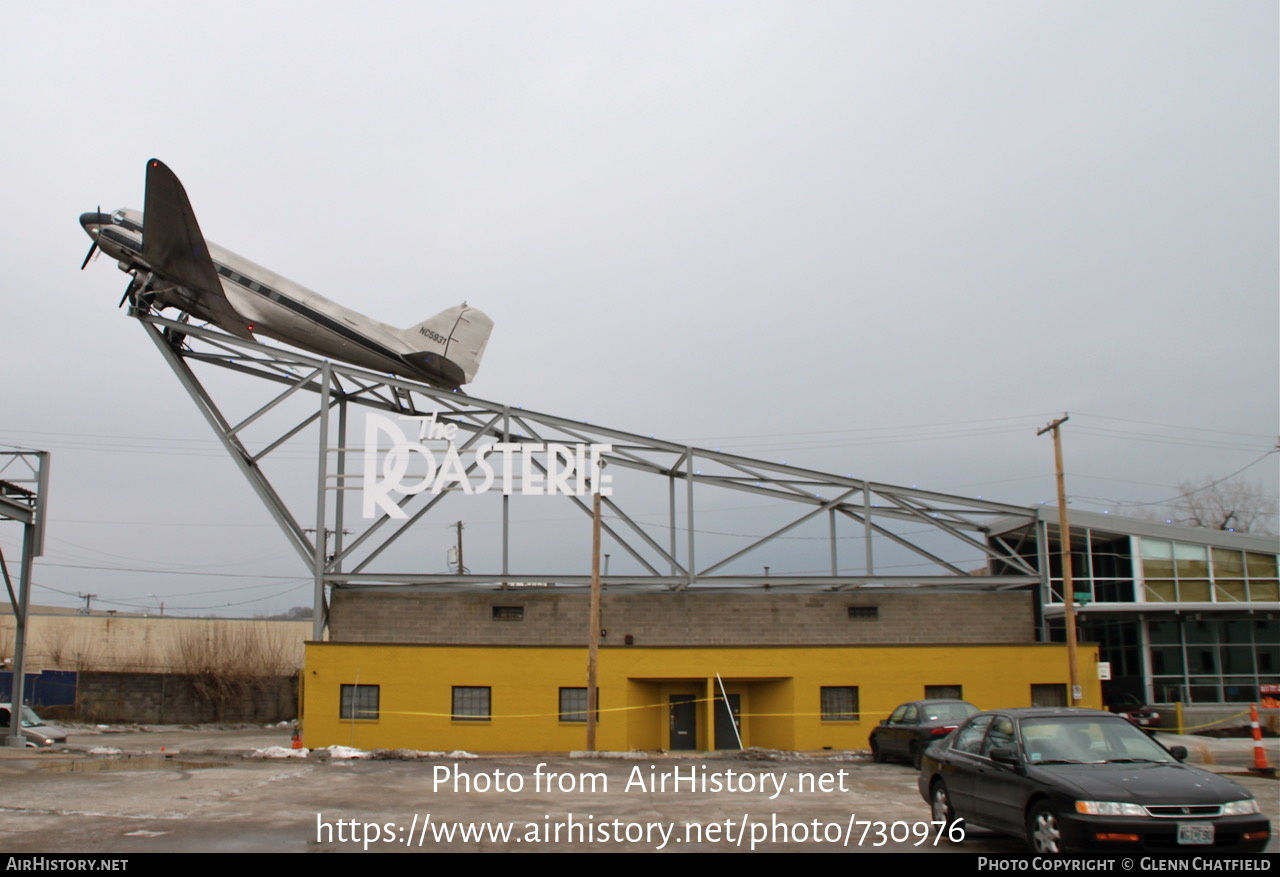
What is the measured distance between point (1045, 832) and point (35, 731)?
93.1ft

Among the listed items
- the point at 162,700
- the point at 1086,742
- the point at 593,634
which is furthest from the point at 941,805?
the point at 162,700

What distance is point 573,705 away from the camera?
28.4m

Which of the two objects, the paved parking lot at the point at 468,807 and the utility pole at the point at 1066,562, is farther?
the utility pole at the point at 1066,562

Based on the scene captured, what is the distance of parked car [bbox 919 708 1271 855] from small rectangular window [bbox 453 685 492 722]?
1840 cm

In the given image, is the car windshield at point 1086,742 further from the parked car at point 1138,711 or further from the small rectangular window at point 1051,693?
the small rectangular window at point 1051,693

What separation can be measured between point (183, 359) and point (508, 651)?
13759 millimetres

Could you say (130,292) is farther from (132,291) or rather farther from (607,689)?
(607,689)

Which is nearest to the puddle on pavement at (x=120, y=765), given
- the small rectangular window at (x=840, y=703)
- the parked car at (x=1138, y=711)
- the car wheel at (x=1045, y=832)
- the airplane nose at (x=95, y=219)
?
the small rectangular window at (x=840, y=703)

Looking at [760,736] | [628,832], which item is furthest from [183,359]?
[628,832]

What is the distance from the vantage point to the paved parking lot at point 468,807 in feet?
35.4

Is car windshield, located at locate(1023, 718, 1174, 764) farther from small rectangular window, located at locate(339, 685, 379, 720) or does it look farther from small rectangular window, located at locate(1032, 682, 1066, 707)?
small rectangular window, located at locate(339, 685, 379, 720)

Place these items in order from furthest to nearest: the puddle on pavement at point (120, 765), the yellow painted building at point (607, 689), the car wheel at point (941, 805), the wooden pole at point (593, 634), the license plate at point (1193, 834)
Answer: the yellow painted building at point (607, 689) < the wooden pole at point (593, 634) < the puddle on pavement at point (120, 765) < the car wheel at point (941, 805) < the license plate at point (1193, 834)

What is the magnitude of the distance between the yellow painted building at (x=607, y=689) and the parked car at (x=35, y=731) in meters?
6.59

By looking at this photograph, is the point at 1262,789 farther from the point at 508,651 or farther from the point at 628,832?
the point at 508,651
